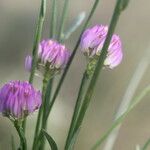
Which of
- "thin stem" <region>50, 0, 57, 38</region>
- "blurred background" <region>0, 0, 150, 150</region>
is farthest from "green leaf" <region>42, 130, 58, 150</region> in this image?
"blurred background" <region>0, 0, 150, 150</region>

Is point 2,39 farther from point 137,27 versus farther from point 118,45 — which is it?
point 118,45

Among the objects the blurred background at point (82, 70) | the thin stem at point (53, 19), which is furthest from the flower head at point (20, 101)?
the blurred background at point (82, 70)

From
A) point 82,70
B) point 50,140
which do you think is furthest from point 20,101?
point 82,70

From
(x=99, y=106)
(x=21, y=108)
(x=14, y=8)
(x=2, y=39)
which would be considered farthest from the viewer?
(x=14, y=8)

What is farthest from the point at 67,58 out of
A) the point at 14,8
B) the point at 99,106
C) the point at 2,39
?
the point at 14,8

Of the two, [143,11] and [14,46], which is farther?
[143,11]

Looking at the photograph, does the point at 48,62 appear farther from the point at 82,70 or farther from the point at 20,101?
the point at 82,70
